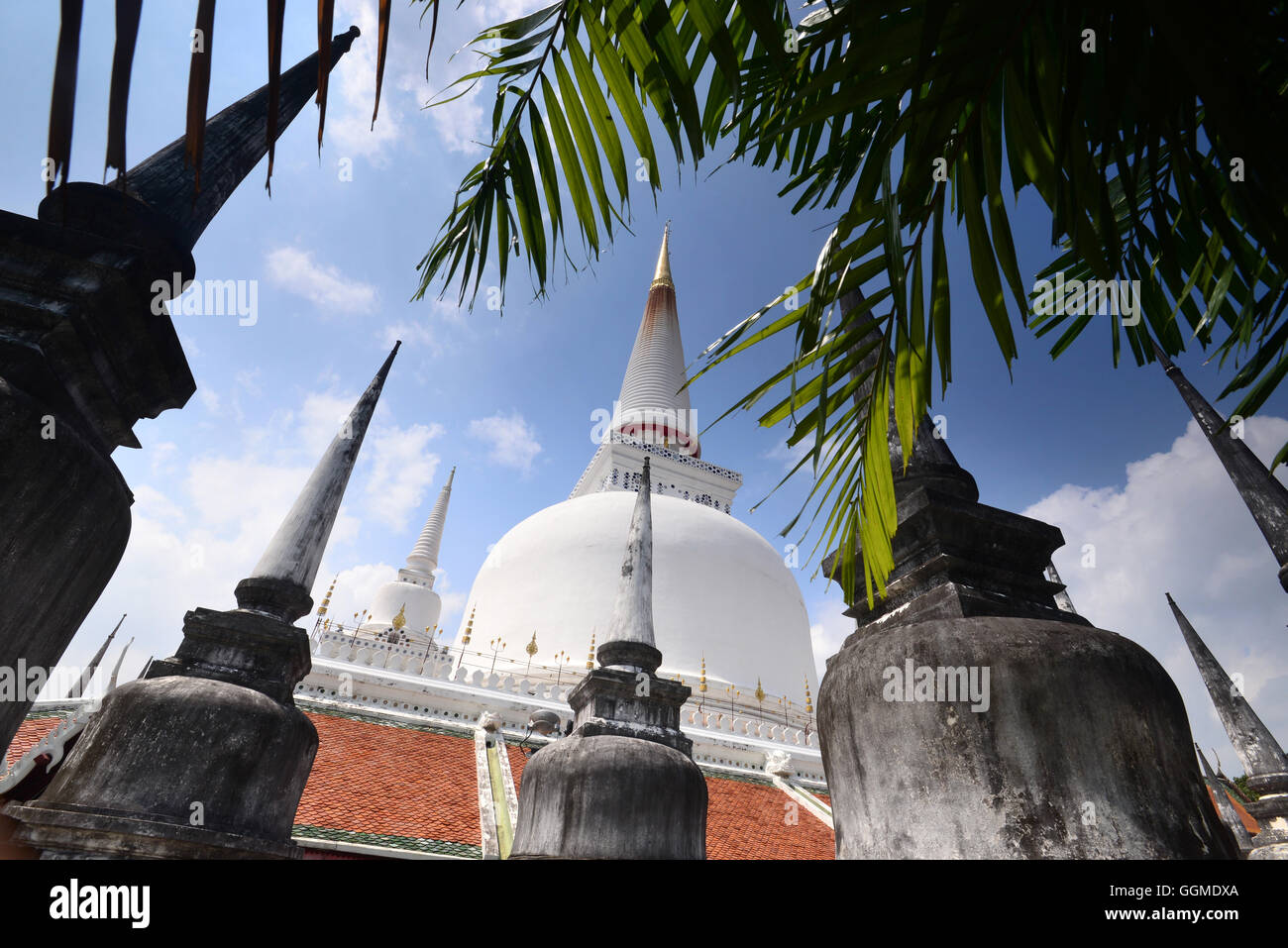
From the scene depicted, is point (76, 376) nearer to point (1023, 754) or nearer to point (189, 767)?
point (189, 767)

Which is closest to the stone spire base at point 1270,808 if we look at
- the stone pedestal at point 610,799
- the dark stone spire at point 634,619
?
the stone pedestal at point 610,799

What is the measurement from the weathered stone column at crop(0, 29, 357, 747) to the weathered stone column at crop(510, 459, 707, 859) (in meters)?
2.86

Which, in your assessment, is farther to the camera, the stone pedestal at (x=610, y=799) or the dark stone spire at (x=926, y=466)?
the stone pedestal at (x=610, y=799)

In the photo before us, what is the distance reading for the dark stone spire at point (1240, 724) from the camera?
538 cm

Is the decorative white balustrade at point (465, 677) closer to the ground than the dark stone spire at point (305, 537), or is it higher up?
higher up

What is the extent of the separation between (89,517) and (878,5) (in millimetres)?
1906

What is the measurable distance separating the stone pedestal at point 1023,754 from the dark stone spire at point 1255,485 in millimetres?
2376

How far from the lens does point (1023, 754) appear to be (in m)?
1.51

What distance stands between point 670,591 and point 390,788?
11633 mm

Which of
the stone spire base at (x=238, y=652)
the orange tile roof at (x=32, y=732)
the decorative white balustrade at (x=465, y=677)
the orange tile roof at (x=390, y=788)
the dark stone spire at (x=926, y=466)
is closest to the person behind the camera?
the dark stone spire at (x=926, y=466)

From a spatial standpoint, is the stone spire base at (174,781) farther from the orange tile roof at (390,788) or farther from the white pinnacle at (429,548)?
the white pinnacle at (429,548)

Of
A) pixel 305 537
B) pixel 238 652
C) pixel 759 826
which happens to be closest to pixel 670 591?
pixel 759 826

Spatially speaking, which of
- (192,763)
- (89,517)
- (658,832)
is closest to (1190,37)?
(89,517)

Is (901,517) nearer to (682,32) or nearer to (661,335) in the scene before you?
(682,32)
